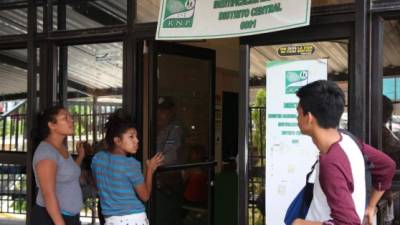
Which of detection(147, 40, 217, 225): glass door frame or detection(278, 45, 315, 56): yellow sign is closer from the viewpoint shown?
detection(278, 45, 315, 56): yellow sign

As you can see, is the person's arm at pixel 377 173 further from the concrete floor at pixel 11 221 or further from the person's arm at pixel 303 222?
the concrete floor at pixel 11 221

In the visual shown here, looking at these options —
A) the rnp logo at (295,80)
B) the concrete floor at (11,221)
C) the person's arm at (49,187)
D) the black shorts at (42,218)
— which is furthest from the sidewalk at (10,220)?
the rnp logo at (295,80)

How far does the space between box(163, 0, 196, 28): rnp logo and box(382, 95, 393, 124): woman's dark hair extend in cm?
140

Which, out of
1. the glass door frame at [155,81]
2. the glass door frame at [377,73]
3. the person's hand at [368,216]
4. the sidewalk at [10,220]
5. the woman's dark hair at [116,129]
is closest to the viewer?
the person's hand at [368,216]

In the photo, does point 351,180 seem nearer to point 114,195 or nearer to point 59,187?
point 114,195

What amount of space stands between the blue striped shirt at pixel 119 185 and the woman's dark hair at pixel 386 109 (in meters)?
1.60

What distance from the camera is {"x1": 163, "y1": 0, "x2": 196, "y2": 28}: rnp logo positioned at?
3725 millimetres

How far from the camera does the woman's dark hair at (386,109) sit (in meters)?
3.29

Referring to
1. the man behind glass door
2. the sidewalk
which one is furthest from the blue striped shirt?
the sidewalk

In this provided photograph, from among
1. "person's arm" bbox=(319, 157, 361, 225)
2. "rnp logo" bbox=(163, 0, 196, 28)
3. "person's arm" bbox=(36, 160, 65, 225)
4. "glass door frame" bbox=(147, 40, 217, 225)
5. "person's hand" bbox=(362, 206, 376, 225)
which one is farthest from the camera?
"glass door frame" bbox=(147, 40, 217, 225)

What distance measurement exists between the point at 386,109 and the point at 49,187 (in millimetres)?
2146

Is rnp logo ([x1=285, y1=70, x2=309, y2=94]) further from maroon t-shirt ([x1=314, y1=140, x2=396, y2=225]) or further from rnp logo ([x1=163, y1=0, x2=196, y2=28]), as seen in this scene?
maroon t-shirt ([x1=314, y1=140, x2=396, y2=225])

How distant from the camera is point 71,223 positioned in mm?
3426

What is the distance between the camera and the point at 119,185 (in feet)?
10.9
